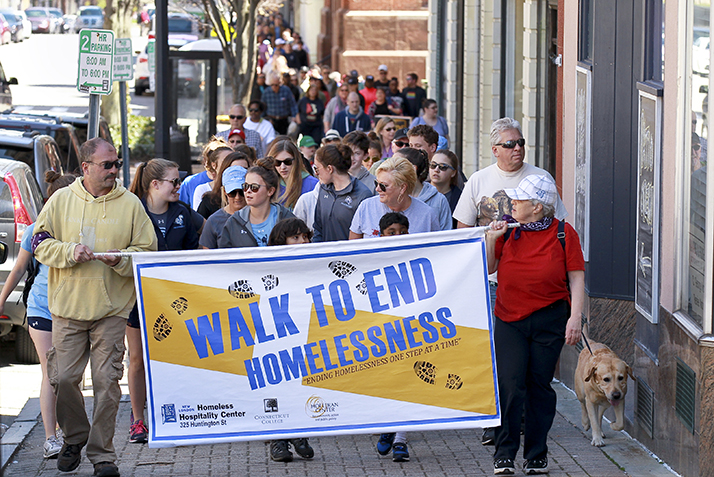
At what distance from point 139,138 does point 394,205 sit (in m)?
18.4

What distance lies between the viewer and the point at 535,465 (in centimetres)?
647

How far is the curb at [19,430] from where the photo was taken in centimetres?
712

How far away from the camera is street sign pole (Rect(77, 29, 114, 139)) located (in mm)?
11516

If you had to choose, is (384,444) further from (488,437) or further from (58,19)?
(58,19)

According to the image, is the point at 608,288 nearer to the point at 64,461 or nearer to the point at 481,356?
the point at 481,356

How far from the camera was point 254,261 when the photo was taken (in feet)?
20.6

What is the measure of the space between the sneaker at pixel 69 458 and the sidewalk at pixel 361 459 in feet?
0.41

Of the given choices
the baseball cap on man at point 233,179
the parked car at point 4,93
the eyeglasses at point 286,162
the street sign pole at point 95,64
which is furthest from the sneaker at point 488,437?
the parked car at point 4,93

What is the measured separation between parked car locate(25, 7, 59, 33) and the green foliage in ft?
152

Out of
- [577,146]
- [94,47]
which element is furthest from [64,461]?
[94,47]

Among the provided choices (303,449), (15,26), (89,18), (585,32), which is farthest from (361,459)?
(89,18)

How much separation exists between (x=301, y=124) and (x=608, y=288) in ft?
46.7

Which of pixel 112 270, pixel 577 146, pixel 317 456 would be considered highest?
pixel 577 146

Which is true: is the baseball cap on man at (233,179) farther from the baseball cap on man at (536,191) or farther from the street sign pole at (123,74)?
the street sign pole at (123,74)
